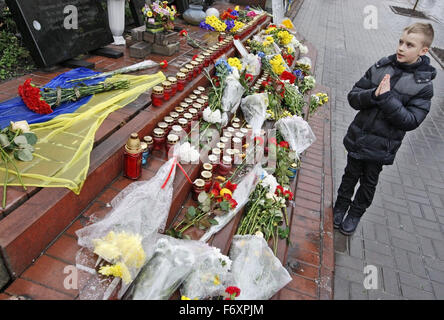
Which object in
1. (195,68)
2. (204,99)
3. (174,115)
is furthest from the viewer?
(195,68)

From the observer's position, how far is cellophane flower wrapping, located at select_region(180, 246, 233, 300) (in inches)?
75.6

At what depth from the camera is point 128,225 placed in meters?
2.00

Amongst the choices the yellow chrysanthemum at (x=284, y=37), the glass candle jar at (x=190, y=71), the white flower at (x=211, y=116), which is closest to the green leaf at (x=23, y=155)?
the white flower at (x=211, y=116)

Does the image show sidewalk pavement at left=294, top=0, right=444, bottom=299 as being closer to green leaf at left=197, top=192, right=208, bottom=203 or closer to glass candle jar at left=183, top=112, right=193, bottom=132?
green leaf at left=197, top=192, right=208, bottom=203

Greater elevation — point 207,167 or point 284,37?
point 207,167

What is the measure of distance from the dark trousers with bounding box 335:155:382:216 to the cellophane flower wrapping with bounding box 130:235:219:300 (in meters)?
1.75

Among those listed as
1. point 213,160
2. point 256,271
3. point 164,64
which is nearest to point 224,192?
point 213,160

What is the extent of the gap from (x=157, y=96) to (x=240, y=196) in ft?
3.82

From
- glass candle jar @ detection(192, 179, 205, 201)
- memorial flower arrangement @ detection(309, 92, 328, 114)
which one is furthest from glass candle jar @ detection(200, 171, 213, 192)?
memorial flower arrangement @ detection(309, 92, 328, 114)

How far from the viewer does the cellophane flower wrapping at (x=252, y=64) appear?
4.57 meters

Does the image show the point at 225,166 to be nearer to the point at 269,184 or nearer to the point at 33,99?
the point at 269,184

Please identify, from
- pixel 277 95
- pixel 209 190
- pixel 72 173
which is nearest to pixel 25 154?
pixel 72 173

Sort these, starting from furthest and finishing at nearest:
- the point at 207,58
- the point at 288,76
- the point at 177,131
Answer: the point at 288,76 < the point at 207,58 < the point at 177,131

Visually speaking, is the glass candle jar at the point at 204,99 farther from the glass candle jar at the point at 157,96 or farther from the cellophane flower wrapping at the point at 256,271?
the cellophane flower wrapping at the point at 256,271
